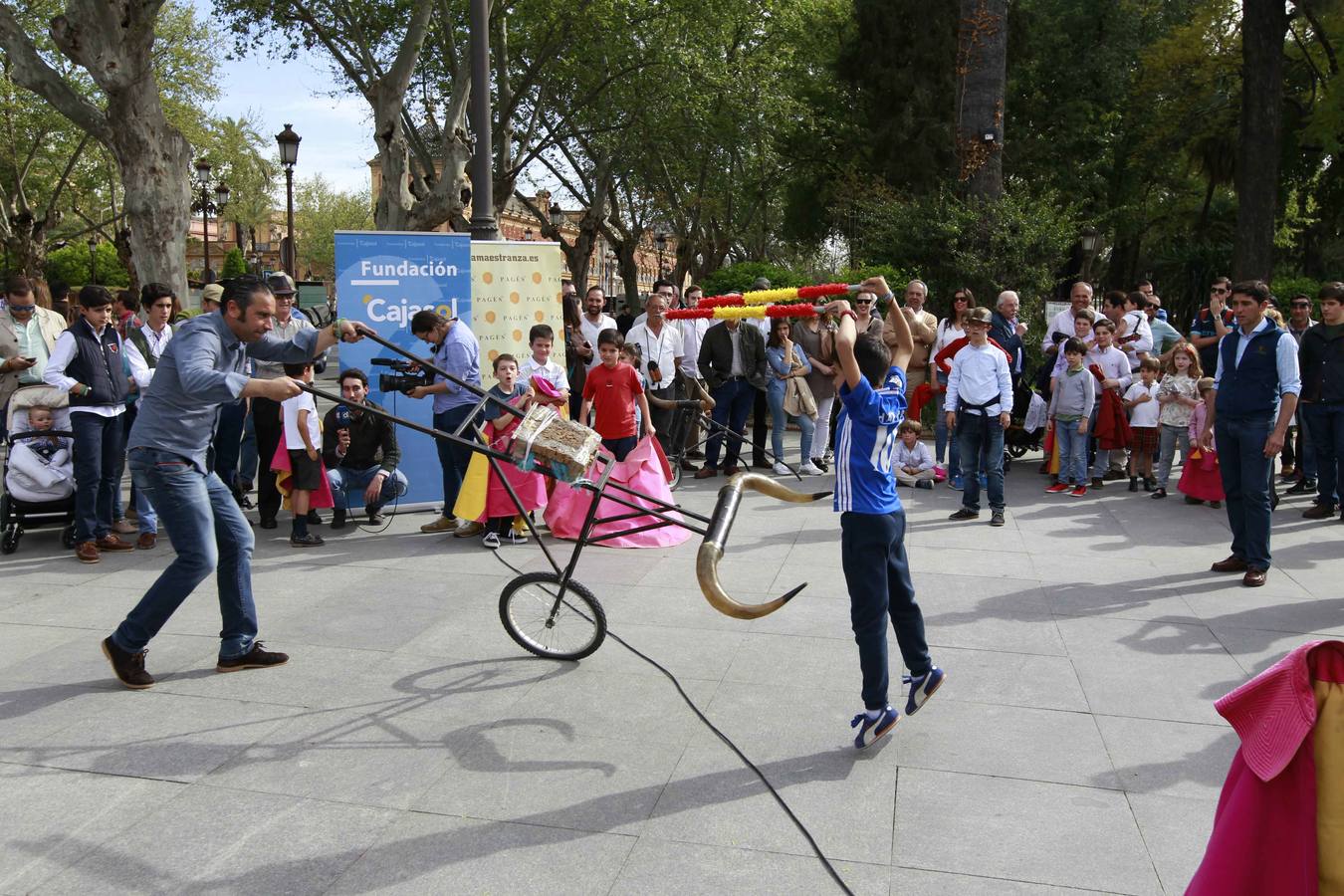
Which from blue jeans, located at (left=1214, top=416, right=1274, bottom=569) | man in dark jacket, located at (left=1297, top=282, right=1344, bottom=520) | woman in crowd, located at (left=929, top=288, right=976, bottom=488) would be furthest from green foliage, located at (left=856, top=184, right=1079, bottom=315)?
blue jeans, located at (left=1214, top=416, right=1274, bottom=569)

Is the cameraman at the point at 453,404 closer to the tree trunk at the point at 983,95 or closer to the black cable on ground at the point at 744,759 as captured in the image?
the black cable on ground at the point at 744,759

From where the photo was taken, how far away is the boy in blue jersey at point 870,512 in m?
4.71

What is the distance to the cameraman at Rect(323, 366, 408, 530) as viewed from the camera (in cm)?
942

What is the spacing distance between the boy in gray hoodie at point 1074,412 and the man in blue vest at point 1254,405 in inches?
132

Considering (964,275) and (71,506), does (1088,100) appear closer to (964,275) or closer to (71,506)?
(964,275)

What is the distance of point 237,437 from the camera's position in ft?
31.6

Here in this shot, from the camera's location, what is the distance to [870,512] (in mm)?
4699

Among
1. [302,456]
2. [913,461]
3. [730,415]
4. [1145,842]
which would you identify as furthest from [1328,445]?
[302,456]

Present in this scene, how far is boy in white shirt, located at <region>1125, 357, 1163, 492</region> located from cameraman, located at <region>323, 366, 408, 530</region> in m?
7.37

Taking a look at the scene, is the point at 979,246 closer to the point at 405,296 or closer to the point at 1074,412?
the point at 1074,412

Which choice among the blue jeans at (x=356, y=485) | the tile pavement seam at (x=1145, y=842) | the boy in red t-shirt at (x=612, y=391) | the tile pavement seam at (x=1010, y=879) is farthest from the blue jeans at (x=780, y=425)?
the tile pavement seam at (x=1010, y=879)

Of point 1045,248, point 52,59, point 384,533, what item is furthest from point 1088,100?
point 52,59

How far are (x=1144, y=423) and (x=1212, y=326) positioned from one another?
271cm

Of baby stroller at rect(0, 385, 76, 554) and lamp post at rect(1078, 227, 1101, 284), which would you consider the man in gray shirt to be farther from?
lamp post at rect(1078, 227, 1101, 284)
